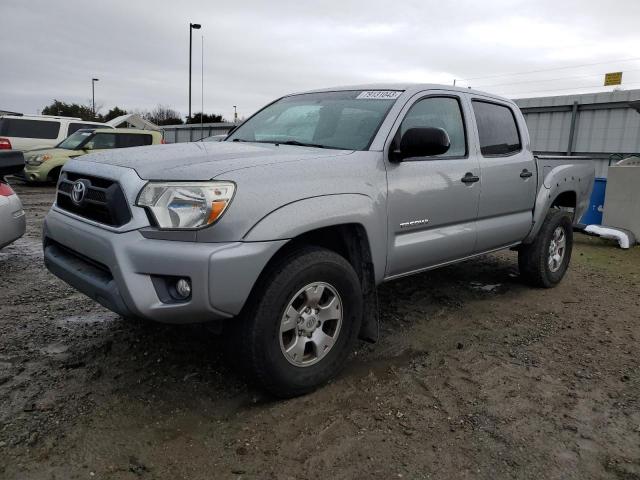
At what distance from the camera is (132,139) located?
13.4m

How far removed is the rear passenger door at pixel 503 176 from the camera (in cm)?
414

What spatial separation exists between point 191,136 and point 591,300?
23.6 m

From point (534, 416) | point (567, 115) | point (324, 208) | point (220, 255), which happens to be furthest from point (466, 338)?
point (567, 115)

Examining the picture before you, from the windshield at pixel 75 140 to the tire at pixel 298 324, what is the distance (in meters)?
11.8

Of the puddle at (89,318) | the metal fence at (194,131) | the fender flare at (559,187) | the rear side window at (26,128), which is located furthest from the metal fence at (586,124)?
the metal fence at (194,131)

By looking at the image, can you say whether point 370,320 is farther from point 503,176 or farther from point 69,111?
point 69,111

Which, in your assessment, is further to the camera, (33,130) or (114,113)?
(114,113)

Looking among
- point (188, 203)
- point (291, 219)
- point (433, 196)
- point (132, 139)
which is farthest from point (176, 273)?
point (132, 139)

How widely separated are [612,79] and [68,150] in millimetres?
14409

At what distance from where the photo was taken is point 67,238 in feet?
9.64

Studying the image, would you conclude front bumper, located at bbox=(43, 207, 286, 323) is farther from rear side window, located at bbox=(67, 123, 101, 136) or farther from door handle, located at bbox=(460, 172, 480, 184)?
rear side window, located at bbox=(67, 123, 101, 136)

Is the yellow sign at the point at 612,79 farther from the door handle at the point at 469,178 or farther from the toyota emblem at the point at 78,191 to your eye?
the toyota emblem at the point at 78,191

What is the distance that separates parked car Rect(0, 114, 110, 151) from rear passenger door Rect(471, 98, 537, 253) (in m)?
13.0

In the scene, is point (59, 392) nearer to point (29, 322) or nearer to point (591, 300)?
point (29, 322)
